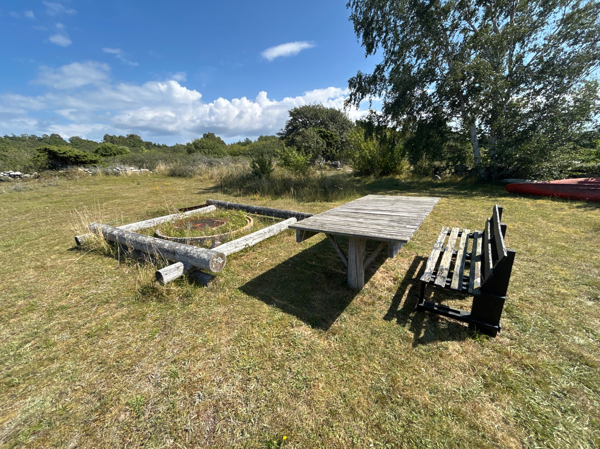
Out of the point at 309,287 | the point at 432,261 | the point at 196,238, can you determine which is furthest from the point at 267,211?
the point at 432,261

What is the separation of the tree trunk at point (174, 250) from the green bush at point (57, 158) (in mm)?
21181

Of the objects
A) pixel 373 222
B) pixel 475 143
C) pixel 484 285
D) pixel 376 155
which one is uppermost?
pixel 475 143

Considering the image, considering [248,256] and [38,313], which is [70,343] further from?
[248,256]

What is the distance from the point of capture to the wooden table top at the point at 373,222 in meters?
2.37

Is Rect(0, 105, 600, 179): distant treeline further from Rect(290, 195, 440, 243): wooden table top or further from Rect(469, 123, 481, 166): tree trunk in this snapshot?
Rect(290, 195, 440, 243): wooden table top

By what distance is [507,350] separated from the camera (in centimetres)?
215

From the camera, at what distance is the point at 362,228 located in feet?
8.57

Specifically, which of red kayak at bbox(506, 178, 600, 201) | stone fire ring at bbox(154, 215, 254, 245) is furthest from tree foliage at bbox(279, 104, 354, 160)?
stone fire ring at bbox(154, 215, 254, 245)

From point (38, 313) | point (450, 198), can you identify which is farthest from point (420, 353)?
point (450, 198)

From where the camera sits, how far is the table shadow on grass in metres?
2.76

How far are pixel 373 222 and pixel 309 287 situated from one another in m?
1.25

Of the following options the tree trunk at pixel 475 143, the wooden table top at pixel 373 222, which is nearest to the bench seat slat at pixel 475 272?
the wooden table top at pixel 373 222

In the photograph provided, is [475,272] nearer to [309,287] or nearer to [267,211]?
[309,287]

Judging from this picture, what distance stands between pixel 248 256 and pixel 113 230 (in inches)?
103
